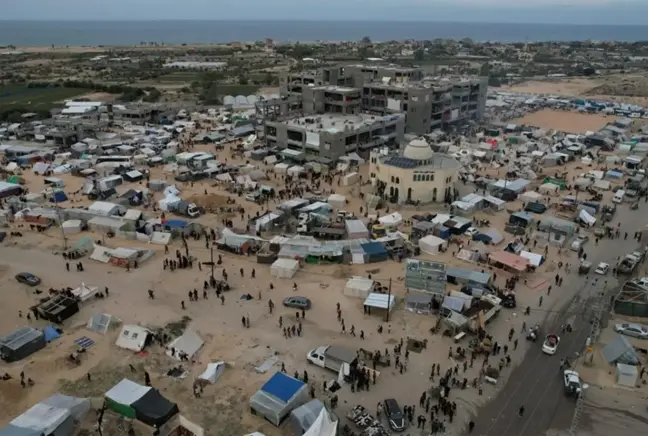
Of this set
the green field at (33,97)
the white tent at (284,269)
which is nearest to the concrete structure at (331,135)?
the white tent at (284,269)

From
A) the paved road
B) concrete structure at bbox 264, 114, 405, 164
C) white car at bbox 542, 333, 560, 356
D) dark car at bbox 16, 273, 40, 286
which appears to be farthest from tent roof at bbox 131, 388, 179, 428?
concrete structure at bbox 264, 114, 405, 164

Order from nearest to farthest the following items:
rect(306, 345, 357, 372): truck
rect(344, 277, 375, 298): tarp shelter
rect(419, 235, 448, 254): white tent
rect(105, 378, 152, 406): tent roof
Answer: rect(105, 378, 152, 406): tent roof, rect(306, 345, 357, 372): truck, rect(344, 277, 375, 298): tarp shelter, rect(419, 235, 448, 254): white tent

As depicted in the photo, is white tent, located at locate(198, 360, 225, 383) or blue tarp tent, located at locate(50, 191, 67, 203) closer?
white tent, located at locate(198, 360, 225, 383)

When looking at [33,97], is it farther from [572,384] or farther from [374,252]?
[572,384]

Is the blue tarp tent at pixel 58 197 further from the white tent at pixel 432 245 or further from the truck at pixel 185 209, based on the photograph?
the white tent at pixel 432 245

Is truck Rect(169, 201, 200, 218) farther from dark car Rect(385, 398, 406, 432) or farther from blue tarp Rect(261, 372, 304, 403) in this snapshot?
dark car Rect(385, 398, 406, 432)

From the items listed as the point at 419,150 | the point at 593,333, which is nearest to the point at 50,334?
the point at 593,333
